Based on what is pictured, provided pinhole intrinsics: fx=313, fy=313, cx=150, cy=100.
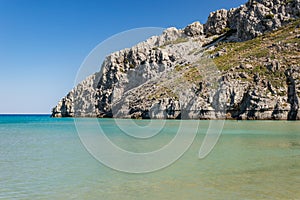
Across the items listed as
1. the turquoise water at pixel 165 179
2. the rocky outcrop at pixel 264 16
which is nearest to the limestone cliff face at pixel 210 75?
the rocky outcrop at pixel 264 16

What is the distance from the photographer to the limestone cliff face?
6781cm

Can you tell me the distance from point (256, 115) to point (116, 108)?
5420cm

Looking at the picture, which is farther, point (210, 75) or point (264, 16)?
point (264, 16)

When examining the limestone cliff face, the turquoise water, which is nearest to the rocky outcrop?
the limestone cliff face

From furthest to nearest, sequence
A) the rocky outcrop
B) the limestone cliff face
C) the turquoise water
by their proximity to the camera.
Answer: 1. the rocky outcrop
2. the limestone cliff face
3. the turquoise water

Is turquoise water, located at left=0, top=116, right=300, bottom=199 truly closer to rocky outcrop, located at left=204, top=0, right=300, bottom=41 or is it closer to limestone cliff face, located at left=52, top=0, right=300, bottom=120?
limestone cliff face, located at left=52, top=0, right=300, bottom=120

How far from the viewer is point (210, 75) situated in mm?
80312

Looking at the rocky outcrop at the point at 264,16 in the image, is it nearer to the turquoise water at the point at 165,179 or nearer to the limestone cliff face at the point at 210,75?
the limestone cliff face at the point at 210,75

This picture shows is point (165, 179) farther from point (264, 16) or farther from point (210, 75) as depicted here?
point (264, 16)

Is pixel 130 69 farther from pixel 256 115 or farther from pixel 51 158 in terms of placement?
pixel 51 158

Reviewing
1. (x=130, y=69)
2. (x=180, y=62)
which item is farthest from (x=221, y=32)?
(x=130, y=69)

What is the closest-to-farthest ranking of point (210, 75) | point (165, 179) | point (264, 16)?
point (165, 179), point (210, 75), point (264, 16)

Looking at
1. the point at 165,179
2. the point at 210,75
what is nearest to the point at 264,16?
the point at 210,75

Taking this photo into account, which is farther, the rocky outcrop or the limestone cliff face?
the rocky outcrop
